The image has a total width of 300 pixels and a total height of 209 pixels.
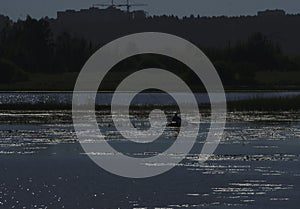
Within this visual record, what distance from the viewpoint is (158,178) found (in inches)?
1202

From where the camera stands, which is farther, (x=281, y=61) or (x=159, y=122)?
(x=281, y=61)

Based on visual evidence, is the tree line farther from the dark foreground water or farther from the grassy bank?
the dark foreground water

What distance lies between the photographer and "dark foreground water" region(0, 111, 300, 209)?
25.9 m

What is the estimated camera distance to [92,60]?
166250 millimetres

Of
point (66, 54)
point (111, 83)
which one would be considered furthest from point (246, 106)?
point (66, 54)

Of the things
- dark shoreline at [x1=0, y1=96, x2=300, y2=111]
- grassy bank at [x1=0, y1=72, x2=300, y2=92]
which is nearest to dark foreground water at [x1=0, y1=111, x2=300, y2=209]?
dark shoreline at [x1=0, y1=96, x2=300, y2=111]

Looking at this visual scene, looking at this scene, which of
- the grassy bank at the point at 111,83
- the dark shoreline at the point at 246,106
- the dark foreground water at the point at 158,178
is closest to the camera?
the dark foreground water at the point at 158,178

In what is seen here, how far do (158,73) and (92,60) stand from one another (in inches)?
1067

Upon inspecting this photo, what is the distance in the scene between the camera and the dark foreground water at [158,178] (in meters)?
25.9

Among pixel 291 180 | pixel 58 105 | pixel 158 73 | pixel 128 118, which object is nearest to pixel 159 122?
pixel 128 118

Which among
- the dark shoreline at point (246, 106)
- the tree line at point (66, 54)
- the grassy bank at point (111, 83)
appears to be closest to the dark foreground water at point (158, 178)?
the dark shoreline at point (246, 106)

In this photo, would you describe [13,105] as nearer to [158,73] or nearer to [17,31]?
[158,73]

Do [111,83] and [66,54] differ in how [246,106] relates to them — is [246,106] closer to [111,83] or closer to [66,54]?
[111,83]

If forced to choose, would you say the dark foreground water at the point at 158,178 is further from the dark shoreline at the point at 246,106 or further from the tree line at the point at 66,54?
the tree line at the point at 66,54
